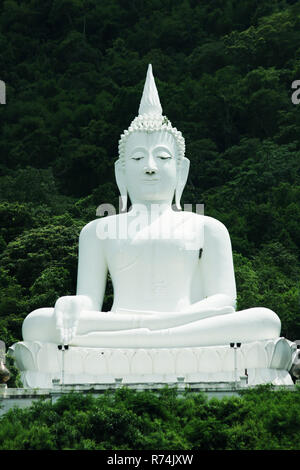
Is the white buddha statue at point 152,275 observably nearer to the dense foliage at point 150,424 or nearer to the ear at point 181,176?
the ear at point 181,176

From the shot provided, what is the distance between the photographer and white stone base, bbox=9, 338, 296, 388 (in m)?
15.4

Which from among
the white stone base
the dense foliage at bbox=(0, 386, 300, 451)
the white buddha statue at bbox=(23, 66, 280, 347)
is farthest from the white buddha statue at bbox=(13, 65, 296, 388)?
the dense foliage at bbox=(0, 386, 300, 451)

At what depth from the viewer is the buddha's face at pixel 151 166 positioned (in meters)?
17.2

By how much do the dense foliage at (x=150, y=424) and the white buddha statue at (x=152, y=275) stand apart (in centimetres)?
192

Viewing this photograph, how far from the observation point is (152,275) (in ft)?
54.9

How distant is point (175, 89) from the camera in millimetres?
33531

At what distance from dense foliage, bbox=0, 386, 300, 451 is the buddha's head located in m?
4.39

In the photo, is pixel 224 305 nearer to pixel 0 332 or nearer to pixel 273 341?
pixel 273 341

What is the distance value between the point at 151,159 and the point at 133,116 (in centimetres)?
1545

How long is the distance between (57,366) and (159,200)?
3212 mm

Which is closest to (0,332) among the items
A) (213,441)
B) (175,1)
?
(213,441)

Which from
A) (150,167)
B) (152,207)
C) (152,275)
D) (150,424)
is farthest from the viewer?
(152,207)

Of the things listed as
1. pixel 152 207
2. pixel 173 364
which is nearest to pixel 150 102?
pixel 152 207

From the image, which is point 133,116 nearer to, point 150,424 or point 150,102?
point 150,102
